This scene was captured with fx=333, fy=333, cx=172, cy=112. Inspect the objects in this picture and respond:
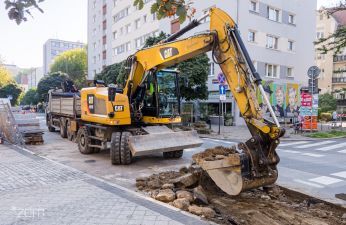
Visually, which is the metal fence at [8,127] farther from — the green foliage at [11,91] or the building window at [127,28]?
the green foliage at [11,91]

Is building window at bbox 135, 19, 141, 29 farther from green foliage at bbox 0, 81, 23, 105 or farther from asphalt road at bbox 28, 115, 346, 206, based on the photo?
asphalt road at bbox 28, 115, 346, 206

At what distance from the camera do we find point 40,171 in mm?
8547

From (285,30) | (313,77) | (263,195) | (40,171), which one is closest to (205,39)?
(263,195)

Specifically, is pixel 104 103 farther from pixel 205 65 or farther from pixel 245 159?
pixel 205 65

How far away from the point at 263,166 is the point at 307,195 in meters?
1.15

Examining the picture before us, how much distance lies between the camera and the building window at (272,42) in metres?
28.2

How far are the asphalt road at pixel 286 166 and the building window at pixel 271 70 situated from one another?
50.4 feet

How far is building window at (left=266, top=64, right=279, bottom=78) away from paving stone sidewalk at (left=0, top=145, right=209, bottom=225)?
23.0m

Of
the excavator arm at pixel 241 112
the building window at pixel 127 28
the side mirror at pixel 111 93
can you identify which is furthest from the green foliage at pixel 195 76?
the building window at pixel 127 28

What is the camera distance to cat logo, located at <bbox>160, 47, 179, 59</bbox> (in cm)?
833

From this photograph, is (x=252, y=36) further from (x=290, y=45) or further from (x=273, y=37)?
(x=290, y=45)

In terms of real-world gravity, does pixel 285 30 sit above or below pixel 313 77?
above

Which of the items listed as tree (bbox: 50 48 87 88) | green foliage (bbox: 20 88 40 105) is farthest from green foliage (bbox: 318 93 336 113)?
green foliage (bbox: 20 88 40 105)

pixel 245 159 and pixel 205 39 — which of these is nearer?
pixel 245 159
